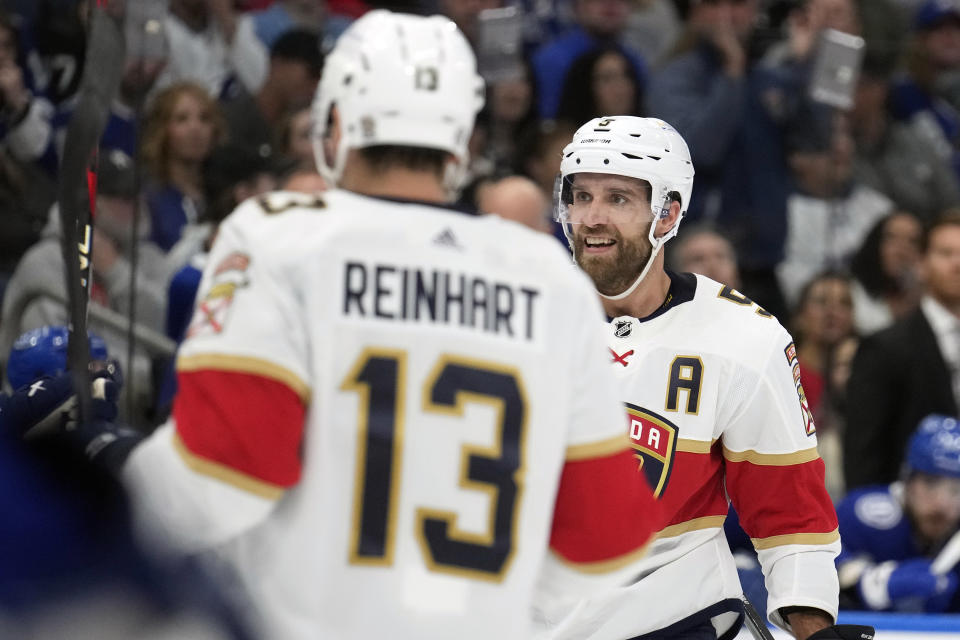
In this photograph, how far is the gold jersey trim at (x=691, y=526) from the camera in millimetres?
3088

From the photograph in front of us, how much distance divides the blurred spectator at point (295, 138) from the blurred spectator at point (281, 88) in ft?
0.28

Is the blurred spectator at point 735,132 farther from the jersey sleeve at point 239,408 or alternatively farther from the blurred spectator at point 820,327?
the jersey sleeve at point 239,408

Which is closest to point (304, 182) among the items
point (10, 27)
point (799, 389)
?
point (10, 27)

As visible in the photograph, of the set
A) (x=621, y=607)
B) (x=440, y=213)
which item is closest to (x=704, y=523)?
(x=621, y=607)

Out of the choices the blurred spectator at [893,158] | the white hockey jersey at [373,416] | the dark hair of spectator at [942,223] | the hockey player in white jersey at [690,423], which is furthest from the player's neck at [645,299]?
the blurred spectator at [893,158]

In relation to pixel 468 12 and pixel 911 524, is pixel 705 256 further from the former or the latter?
pixel 468 12

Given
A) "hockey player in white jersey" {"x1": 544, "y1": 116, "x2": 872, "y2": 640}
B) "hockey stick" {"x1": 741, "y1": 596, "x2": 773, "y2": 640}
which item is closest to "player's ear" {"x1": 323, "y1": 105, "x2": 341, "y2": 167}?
"hockey player in white jersey" {"x1": 544, "y1": 116, "x2": 872, "y2": 640}

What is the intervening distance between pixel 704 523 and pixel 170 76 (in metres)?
2.91

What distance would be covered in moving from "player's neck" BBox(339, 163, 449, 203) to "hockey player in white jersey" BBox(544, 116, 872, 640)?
1.13m

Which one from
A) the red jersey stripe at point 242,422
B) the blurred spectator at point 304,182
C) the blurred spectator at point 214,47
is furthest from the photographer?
the blurred spectator at point 214,47

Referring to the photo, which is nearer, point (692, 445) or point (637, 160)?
point (692, 445)

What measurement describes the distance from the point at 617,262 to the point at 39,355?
1.35m

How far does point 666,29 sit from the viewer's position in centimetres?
652

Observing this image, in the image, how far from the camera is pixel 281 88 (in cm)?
583
